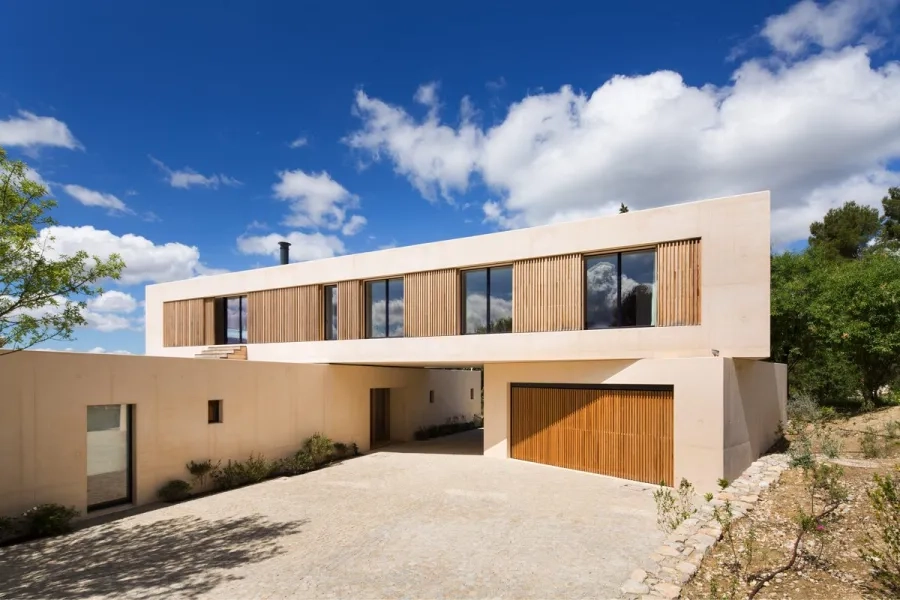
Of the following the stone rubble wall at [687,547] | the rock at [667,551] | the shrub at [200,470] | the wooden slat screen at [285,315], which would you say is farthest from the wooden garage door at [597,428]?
the shrub at [200,470]

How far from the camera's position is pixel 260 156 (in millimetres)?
18000

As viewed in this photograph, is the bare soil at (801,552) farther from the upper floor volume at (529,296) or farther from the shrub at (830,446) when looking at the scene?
the upper floor volume at (529,296)

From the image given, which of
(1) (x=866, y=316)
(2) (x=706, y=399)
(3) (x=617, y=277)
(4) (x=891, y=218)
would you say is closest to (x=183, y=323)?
(3) (x=617, y=277)

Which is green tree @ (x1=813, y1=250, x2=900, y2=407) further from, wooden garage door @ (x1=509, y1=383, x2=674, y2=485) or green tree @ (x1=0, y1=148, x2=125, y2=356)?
green tree @ (x1=0, y1=148, x2=125, y2=356)

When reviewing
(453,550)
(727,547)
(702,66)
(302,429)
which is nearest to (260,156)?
(302,429)

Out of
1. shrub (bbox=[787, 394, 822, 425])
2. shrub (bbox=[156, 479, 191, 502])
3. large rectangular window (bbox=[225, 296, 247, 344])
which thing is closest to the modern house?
large rectangular window (bbox=[225, 296, 247, 344])

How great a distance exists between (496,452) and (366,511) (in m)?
5.87

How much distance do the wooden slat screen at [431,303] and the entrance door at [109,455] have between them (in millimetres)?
7475

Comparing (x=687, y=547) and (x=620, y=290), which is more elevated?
(x=620, y=290)

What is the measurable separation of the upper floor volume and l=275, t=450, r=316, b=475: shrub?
3.49 meters

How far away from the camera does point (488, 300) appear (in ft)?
45.1

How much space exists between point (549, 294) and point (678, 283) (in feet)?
10.1

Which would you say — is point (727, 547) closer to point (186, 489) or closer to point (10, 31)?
point (186, 489)

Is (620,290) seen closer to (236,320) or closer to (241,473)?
(241,473)
